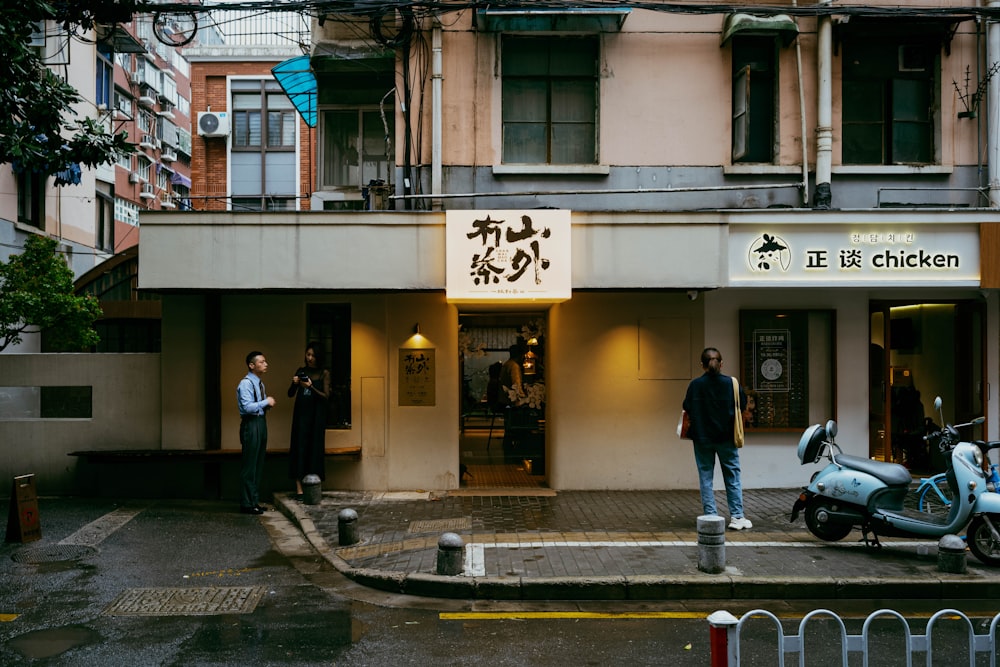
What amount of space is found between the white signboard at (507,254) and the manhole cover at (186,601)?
4784mm

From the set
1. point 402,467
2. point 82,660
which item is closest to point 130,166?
point 402,467

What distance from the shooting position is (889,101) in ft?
41.7

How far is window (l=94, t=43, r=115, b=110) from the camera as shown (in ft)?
80.7

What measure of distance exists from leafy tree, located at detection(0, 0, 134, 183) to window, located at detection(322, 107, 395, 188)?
4.42m

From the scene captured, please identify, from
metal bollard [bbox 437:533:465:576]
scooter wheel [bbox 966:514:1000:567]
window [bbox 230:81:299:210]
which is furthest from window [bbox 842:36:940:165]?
window [bbox 230:81:299:210]

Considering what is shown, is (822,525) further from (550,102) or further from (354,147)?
(354,147)

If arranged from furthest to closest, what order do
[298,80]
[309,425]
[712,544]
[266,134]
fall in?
[266,134] < [298,80] < [309,425] < [712,544]

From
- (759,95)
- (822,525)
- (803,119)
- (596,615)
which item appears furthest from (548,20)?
(596,615)

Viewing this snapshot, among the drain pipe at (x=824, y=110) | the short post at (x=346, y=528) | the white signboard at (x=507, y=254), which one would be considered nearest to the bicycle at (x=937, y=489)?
the drain pipe at (x=824, y=110)

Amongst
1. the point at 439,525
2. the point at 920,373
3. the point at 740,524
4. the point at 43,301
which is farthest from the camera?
the point at 43,301

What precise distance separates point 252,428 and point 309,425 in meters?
0.99

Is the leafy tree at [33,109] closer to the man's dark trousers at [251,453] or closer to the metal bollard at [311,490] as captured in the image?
the man's dark trousers at [251,453]

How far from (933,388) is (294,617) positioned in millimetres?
11302

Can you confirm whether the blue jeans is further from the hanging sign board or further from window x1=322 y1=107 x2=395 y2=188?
the hanging sign board
